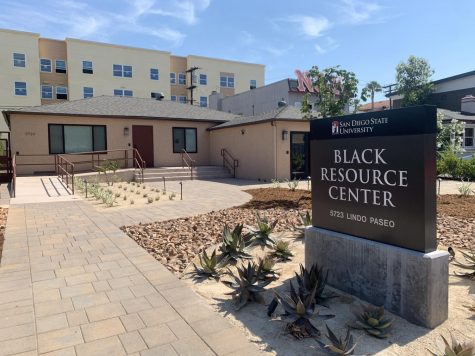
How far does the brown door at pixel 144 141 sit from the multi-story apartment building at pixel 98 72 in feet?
52.1

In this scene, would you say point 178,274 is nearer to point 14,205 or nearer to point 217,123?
point 14,205

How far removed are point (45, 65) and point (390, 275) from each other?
41.5 metres

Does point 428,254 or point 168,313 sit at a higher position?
point 428,254

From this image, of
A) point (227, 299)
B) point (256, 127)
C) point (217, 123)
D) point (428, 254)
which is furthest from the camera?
point (217, 123)

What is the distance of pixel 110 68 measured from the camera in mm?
39812

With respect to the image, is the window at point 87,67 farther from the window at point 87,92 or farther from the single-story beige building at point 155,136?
the single-story beige building at point 155,136

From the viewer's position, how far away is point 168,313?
351cm

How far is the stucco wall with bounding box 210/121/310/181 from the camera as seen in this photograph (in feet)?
57.5

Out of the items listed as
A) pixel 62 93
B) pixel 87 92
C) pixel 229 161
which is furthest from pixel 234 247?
pixel 62 93

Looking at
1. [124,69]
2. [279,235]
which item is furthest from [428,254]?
[124,69]

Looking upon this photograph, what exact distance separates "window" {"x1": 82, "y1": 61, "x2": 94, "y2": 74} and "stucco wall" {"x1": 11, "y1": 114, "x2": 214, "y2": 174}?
21611 mm

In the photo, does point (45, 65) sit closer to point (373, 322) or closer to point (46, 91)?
point (46, 91)

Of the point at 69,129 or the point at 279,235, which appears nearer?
the point at 279,235

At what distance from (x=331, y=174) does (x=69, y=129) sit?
18.3 m
